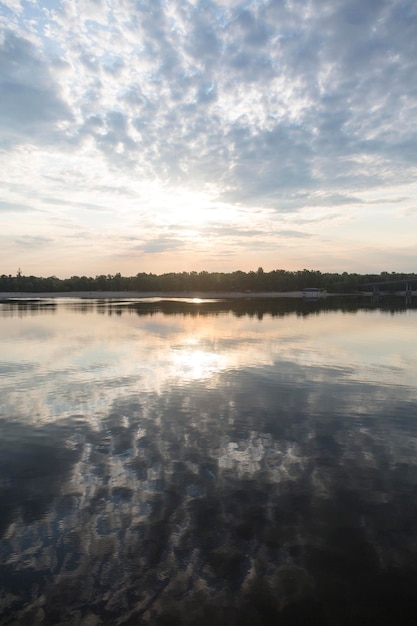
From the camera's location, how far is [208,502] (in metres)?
10.8

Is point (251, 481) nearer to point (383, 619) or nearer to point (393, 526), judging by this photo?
point (393, 526)

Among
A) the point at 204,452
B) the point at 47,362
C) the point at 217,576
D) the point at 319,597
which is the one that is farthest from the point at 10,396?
the point at 319,597

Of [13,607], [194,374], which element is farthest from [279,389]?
[13,607]

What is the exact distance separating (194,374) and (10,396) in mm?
11107

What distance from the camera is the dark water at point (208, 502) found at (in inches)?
304

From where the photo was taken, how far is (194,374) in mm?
26359

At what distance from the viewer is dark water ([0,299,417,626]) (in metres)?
7.71

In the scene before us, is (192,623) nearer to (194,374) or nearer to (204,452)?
(204,452)

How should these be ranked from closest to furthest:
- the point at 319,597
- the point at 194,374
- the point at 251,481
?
the point at 319,597 < the point at 251,481 < the point at 194,374

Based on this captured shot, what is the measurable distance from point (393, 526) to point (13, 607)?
28.7ft

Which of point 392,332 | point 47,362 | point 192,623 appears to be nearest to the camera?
point 192,623

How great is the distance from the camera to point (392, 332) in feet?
160

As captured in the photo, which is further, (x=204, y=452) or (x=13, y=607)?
(x=204, y=452)

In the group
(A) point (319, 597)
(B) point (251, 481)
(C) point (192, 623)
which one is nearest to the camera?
(C) point (192, 623)
